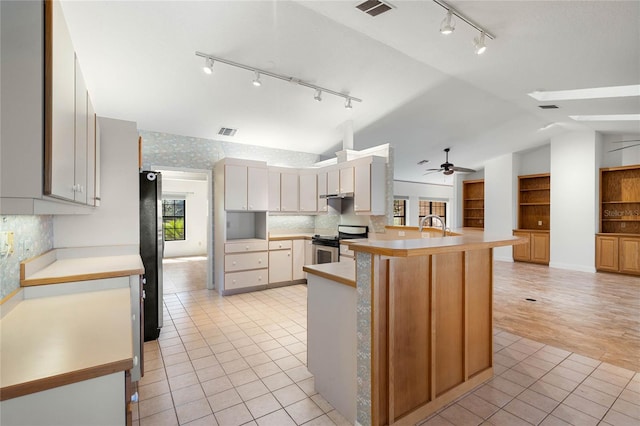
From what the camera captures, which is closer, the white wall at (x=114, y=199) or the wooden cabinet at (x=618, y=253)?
the white wall at (x=114, y=199)

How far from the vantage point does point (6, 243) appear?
1561 millimetres

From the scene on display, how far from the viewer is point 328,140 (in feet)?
19.7

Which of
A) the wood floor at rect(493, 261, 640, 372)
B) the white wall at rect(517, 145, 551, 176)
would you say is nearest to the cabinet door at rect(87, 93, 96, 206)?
the wood floor at rect(493, 261, 640, 372)

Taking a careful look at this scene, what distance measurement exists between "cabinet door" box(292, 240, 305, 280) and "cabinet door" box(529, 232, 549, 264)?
617 centimetres

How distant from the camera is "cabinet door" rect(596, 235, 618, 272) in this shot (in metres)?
6.23

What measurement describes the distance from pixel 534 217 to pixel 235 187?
812cm

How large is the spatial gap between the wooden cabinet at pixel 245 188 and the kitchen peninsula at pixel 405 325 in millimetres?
3080

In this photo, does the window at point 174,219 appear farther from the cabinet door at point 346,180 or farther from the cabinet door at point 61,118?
the cabinet door at point 61,118

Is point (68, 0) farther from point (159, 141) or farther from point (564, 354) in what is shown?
point (564, 354)

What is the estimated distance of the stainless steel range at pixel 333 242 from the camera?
500cm

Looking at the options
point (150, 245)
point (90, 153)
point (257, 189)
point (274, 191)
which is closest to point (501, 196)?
point (274, 191)

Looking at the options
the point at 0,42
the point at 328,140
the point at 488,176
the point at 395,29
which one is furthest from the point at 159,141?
the point at 488,176

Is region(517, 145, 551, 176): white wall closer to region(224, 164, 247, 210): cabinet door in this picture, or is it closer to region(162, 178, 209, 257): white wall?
region(224, 164, 247, 210): cabinet door

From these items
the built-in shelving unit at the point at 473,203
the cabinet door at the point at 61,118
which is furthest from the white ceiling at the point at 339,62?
the built-in shelving unit at the point at 473,203
